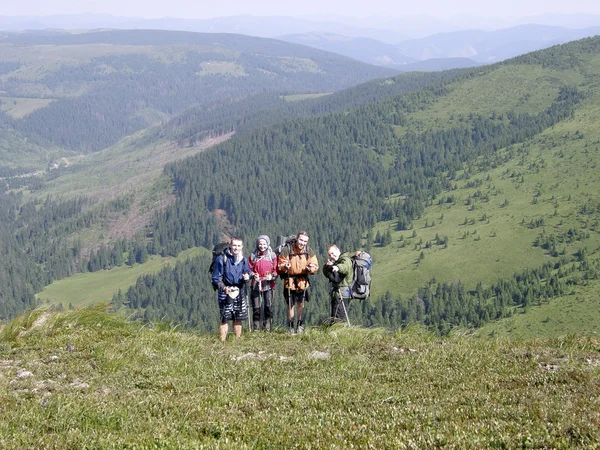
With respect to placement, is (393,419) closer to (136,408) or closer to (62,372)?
(136,408)

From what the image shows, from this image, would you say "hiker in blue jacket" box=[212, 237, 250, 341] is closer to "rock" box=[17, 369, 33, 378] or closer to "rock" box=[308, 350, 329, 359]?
"rock" box=[308, 350, 329, 359]

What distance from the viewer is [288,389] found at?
11.5 meters

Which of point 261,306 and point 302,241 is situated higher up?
point 302,241

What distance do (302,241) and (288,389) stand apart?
7663 millimetres

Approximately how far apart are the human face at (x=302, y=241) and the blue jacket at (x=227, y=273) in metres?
2.30

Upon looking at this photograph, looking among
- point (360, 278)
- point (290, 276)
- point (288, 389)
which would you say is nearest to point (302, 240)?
point (290, 276)

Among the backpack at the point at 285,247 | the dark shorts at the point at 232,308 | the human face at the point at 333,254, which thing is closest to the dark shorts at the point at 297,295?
the backpack at the point at 285,247

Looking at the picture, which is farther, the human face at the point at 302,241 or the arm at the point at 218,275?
the human face at the point at 302,241

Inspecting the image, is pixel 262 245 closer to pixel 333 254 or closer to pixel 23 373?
pixel 333 254

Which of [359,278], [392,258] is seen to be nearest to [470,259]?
[392,258]

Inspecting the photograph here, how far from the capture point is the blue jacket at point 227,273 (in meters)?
17.2

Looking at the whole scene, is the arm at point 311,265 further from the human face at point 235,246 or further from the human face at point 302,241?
the human face at point 235,246

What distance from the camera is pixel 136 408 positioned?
10312mm

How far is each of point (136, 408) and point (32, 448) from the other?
222cm
